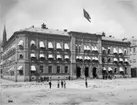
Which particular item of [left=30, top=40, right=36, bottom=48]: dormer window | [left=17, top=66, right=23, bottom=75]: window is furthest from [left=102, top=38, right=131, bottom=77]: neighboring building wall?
[left=17, top=66, right=23, bottom=75]: window

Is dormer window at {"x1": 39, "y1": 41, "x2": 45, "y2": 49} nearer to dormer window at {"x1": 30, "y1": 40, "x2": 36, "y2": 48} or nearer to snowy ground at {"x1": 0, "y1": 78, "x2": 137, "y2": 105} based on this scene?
dormer window at {"x1": 30, "y1": 40, "x2": 36, "y2": 48}

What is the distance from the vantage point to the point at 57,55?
51125 mm

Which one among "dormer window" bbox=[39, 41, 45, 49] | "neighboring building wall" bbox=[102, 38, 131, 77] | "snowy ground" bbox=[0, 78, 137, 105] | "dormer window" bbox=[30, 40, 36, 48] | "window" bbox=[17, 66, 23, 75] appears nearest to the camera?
"snowy ground" bbox=[0, 78, 137, 105]

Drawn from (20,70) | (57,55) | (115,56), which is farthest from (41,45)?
(115,56)

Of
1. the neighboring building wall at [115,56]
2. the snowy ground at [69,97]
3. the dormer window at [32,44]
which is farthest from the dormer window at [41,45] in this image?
the snowy ground at [69,97]

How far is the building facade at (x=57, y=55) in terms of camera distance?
48.0 meters

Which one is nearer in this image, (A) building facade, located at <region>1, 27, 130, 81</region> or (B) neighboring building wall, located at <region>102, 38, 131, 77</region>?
(A) building facade, located at <region>1, 27, 130, 81</region>

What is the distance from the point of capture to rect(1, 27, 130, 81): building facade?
4803 centimetres

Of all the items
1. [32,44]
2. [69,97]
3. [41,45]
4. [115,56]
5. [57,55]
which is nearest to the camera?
[69,97]

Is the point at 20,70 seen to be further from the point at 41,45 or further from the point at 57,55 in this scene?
the point at 57,55

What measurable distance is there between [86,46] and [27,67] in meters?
17.8

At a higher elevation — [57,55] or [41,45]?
[41,45]

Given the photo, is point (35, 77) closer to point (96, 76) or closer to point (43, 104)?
point (96, 76)

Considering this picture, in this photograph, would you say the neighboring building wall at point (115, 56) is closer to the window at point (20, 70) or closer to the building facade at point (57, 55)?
the building facade at point (57, 55)
